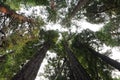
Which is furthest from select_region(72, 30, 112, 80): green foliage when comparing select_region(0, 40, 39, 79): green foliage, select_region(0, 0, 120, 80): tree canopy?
select_region(0, 40, 39, 79): green foliage

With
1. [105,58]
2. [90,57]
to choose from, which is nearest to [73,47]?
[90,57]

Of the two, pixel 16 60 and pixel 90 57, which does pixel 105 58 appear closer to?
pixel 90 57

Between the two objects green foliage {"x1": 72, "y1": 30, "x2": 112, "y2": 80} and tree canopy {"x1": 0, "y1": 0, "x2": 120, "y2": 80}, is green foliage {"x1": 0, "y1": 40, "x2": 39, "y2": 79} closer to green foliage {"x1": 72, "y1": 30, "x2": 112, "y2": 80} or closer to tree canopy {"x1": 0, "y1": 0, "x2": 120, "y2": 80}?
tree canopy {"x1": 0, "y1": 0, "x2": 120, "y2": 80}

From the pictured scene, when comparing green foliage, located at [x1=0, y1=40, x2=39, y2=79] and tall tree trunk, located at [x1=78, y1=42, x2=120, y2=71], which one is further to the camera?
green foliage, located at [x1=0, y1=40, x2=39, y2=79]

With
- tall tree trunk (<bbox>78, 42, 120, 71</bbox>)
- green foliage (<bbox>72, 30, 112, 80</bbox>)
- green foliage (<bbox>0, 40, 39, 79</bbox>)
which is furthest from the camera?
green foliage (<bbox>72, 30, 112, 80</bbox>)

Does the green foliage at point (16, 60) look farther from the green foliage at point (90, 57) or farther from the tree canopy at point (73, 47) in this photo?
the green foliage at point (90, 57)

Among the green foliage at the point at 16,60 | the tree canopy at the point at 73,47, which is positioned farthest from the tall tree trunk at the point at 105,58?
the green foliage at the point at 16,60

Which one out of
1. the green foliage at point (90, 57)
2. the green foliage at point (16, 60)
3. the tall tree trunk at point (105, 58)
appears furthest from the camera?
the green foliage at point (90, 57)

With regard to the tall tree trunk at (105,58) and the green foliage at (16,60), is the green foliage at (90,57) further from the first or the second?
the green foliage at (16,60)

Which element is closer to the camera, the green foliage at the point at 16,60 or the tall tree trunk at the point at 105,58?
Result: the tall tree trunk at the point at 105,58

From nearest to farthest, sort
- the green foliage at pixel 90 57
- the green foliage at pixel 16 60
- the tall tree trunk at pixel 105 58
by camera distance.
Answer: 1. the tall tree trunk at pixel 105 58
2. the green foliage at pixel 16 60
3. the green foliage at pixel 90 57

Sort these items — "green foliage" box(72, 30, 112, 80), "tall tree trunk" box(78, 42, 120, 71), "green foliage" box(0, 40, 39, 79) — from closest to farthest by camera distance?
1. "tall tree trunk" box(78, 42, 120, 71)
2. "green foliage" box(0, 40, 39, 79)
3. "green foliage" box(72, 30, 112, 80)

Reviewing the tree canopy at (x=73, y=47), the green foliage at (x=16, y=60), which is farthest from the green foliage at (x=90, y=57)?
the green foliage at (x=16, y=60)

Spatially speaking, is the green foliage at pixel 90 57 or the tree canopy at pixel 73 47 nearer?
the tree canopy at pixel 73 47
